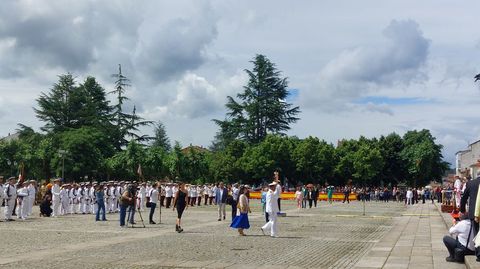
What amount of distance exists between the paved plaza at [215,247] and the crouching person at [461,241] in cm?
40

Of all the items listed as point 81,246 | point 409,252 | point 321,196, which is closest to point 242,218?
point 81,246

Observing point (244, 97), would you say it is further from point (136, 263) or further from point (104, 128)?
point (136, 263)

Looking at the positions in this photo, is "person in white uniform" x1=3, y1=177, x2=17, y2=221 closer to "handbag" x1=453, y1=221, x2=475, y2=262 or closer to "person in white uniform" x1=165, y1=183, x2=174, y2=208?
"person in white uniform" x1=165, y1=183, x2=174, y2=208

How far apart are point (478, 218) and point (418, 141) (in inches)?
3269

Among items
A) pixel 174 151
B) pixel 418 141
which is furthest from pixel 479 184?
pixel 418 141

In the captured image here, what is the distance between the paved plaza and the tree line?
39792 mm

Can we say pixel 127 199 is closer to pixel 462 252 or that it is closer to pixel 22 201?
pixel 22 201

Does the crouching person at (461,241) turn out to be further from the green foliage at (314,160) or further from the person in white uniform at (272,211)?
the green foliage at (314,160)

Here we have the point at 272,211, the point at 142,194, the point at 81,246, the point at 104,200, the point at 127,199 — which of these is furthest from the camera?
the point at 142,194

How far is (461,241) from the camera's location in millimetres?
13383

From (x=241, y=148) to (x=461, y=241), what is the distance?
70644 mm

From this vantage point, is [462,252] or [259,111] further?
[259,111]

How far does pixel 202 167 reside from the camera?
72562mm

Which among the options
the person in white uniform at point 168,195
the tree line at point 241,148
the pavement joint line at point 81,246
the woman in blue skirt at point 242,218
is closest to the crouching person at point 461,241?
the woman in blue skirt at point 242,218
